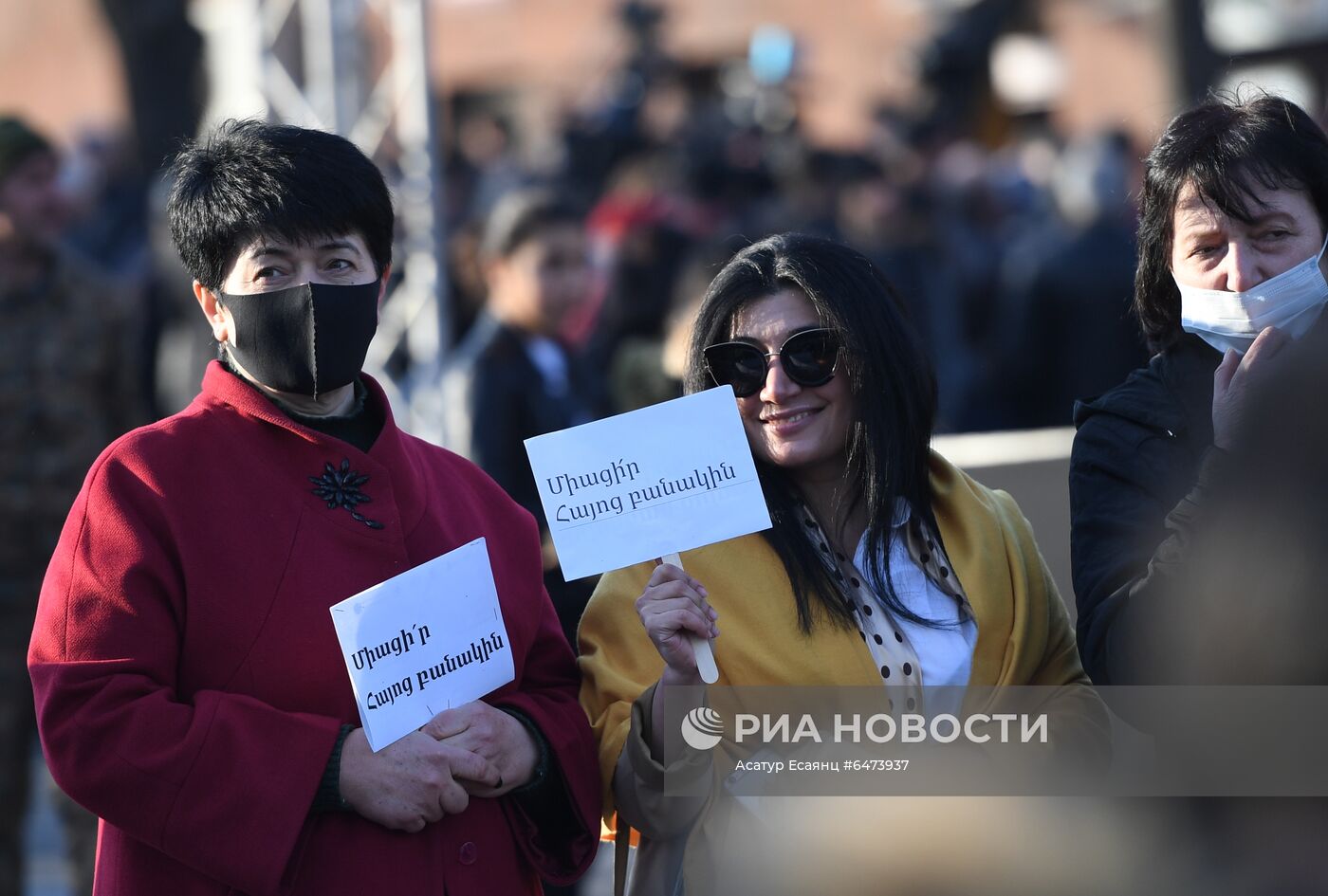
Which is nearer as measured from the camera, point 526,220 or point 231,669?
point 231,669

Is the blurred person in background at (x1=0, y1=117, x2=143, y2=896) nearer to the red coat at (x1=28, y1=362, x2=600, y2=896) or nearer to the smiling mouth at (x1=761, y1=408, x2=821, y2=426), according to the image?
the red coat at (x1=28, y1=362, x2=600, y2=896)

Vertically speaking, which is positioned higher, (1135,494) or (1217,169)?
(1217,169)

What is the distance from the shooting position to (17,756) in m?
5.31

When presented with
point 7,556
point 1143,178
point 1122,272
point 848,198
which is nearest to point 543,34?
point 848,198

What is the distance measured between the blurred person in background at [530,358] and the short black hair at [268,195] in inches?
78.0

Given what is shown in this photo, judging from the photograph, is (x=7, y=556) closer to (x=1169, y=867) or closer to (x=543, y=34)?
(x=1169, y=867)

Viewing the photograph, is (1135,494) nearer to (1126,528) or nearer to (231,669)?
(1126,528)

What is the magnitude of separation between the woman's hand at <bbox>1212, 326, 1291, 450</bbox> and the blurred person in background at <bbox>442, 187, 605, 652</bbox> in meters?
2.46

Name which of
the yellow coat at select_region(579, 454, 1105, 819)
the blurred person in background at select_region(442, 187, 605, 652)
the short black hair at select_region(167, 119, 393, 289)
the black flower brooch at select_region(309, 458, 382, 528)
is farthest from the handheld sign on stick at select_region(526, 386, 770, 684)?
the blurred person in background at select_region(442, 187, 605, 652)

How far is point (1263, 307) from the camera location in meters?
2.95

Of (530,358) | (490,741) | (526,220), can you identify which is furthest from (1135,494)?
(526,220)

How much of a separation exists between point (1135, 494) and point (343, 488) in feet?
4.46

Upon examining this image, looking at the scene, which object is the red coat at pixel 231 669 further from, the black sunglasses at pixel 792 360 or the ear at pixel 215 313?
the black sunglasses at pixel 792 360

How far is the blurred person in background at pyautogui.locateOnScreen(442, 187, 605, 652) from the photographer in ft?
17.0
